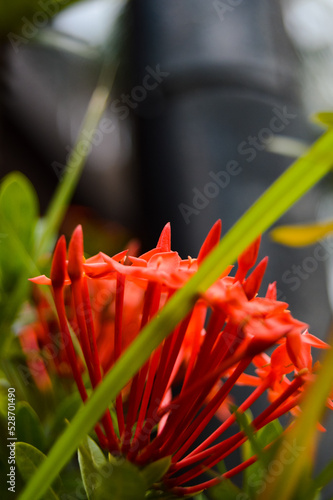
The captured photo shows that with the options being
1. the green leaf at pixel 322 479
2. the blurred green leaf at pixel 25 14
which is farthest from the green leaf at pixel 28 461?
the blurred green leaf at pixel 25 14

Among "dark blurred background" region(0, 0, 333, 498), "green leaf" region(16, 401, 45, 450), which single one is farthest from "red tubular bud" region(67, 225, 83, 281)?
"dark blurred background" region(0, 0, 333, 498)

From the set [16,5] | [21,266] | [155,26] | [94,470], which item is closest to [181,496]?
[94,470]

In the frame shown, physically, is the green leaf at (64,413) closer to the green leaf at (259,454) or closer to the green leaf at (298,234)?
the green leaf at (259,454)

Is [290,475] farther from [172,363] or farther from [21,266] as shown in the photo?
[21,266]

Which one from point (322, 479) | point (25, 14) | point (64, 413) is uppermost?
point (25, 14)

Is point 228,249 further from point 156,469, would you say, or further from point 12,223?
point 12,223

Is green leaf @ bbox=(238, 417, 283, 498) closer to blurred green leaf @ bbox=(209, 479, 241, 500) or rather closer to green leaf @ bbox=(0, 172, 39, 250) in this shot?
blurred green leaf @ bbox=(209, 479, 241, 500)

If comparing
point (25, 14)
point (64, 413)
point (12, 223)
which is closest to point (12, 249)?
point (12, 223)
